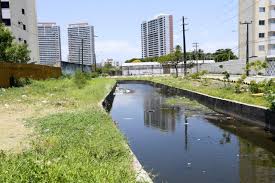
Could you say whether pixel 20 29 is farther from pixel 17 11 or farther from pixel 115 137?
pixel 115 137

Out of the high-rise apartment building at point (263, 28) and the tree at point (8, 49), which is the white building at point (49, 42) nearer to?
the high-rise apartment building at point (263, 28)

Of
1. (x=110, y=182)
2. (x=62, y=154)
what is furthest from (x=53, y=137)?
(x=110, y=182)

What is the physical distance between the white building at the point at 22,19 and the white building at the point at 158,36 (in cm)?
7425

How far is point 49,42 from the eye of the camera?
117 meters

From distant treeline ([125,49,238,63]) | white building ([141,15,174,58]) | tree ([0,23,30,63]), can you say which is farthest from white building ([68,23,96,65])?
tree ([0,23,30,63])

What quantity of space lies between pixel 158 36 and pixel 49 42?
173 feet

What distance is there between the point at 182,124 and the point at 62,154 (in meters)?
12.1

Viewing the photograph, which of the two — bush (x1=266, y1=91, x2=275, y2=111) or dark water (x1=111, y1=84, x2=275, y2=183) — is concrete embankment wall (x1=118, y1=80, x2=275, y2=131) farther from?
dark water (x1=111, y1=84, x2=275, y2=183)

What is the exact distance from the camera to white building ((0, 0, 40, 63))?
215ft

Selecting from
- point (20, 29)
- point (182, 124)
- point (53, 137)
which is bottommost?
point (182, 124)

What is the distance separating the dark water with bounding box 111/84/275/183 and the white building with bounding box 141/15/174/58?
130491 mm

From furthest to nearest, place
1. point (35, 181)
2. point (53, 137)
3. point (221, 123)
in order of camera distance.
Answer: point (221, 123)
point (53, 137)
point (35, 181)

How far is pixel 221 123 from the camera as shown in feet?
63.0

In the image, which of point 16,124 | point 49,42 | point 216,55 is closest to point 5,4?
point 49,42
